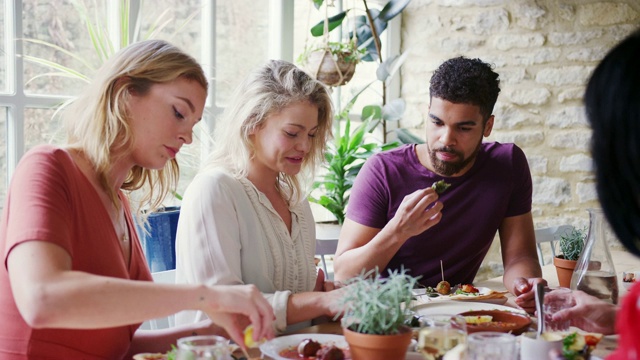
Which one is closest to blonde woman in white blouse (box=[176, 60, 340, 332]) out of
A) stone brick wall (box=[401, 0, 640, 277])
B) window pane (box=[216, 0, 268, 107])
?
window pane (box=[216, 0, 268, 107])

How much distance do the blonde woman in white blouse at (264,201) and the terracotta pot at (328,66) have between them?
1.61 meters

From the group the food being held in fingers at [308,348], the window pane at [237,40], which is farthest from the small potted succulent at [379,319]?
the window pane at [237,40]

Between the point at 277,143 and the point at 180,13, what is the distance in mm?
1587

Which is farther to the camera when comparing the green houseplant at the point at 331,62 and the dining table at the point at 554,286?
the green houseplant at the point at 331,62

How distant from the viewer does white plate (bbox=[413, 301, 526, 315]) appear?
1.93 meters

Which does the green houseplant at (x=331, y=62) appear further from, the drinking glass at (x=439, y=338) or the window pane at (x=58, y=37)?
the drinking glass at (x=439, y=338)

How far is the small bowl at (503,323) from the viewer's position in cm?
169

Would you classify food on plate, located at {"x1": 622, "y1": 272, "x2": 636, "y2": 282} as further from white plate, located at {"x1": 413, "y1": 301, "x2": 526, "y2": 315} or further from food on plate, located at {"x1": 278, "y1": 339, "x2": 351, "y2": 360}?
food on plate, located at {"x1": 278, "y1": 339, "x2": 351, "y2": 360}

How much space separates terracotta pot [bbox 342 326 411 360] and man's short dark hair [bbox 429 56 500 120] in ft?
4.73

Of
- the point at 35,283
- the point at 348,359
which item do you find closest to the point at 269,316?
the point at 348,359

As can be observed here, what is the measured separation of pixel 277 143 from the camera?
6.77ft

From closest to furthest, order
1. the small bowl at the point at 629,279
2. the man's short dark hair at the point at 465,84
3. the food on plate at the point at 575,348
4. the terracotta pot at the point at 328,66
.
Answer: the food on plate at the point at 575,348
the small bowl at the point at 629,279
the man's short dark hair at the point at 465,84
the terracotta pot at the point at 328,66

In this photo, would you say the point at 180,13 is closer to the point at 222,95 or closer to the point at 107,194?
the point at 222,95

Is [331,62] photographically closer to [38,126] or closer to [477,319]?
[38,126]
